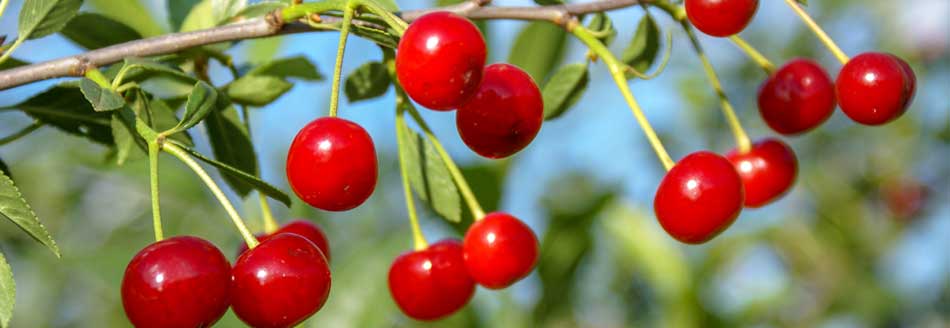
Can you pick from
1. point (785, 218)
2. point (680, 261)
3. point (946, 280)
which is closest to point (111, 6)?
point (680, 261)

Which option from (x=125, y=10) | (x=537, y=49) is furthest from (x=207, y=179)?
(x=125, y=10)

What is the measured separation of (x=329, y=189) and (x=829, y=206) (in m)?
2.59

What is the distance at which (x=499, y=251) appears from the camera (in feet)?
4.56

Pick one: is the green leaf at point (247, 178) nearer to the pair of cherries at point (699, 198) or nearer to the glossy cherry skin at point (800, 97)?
the pair of cherries at point (699, 198)

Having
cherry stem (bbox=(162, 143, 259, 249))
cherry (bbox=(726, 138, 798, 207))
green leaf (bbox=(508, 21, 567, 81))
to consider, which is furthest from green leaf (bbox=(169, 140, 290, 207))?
green leaf (bbox=(508, 21, 567, 81))

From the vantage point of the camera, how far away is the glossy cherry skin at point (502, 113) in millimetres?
1135

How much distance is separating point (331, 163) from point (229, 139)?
14.4 inches

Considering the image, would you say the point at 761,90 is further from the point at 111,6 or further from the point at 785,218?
the point at 785,218

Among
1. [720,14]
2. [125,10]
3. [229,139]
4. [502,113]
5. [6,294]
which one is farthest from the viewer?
[125,10]

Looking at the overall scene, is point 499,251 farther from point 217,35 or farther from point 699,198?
point 217,35

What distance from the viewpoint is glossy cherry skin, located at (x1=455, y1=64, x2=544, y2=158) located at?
113 centimetres

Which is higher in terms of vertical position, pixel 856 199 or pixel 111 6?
pixel 111 6

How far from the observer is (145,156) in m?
1.23

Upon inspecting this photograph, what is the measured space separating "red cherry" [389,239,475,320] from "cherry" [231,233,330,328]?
43cm
